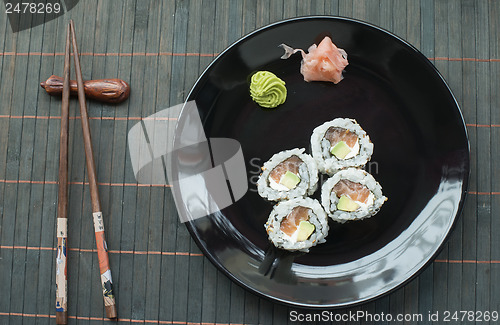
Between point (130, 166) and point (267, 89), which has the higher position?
point (267, 89)

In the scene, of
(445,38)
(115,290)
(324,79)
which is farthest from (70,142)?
(445,38)

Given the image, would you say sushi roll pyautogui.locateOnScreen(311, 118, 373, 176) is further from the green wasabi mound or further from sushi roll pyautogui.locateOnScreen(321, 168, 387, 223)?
the green wasabi mound

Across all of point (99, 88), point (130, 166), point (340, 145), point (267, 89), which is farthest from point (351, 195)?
point (99, 88)

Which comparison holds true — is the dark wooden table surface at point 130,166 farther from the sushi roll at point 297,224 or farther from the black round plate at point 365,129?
the sushi roll at point 297,224

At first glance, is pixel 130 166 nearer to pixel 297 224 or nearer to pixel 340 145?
pixel 297 224

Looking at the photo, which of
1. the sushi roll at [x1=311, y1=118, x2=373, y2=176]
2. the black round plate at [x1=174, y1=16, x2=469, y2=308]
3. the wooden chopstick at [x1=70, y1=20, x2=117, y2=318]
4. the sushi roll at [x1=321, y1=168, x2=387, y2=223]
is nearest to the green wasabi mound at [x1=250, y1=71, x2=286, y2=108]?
the black round plate at [x1=174, y1=16, x2=469, y2=308]

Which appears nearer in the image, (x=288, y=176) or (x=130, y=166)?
(x=288, y=176)
